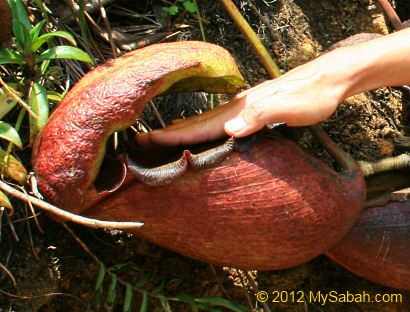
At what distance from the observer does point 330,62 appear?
5.39 ft

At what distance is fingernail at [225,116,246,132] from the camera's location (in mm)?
1586

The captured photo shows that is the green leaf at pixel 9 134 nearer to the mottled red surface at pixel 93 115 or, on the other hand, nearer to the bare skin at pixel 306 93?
the mottled red surface at pixel 93 115

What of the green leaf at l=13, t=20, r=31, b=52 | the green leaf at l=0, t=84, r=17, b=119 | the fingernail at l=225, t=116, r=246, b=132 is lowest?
the fingernail at l=225, t=116, r=246, b=132

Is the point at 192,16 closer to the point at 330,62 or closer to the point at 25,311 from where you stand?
the point at 330,62

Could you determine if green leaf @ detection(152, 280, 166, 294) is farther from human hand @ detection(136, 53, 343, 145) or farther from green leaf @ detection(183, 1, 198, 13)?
green leaf @ detection(183, 1, 198, 13)

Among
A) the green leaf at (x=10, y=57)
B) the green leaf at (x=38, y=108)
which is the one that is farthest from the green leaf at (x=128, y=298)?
the green leaf at (x=10, y=57)

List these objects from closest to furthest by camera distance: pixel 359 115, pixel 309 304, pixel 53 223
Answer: pixel 53 223, pixel 309 304, pixel 359 115

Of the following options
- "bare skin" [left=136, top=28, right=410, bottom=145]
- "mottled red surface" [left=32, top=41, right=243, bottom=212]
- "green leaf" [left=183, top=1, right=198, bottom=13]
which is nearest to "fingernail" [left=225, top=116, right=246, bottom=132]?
"bare skin" [left=136, top=28, right=410, bottom=145]

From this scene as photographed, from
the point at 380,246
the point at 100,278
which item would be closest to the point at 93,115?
the point at 100,278

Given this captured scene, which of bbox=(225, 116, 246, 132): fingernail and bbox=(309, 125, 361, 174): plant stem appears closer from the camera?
bbox=(225, 116, 246, 132): fingernail

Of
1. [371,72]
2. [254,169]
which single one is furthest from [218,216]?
[371,72]

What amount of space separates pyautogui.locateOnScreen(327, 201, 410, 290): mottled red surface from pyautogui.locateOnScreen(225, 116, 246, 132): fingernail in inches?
21.4

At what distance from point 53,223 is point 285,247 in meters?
0.66

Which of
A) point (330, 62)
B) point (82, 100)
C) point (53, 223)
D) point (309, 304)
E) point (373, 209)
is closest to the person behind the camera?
point (82, 100)
